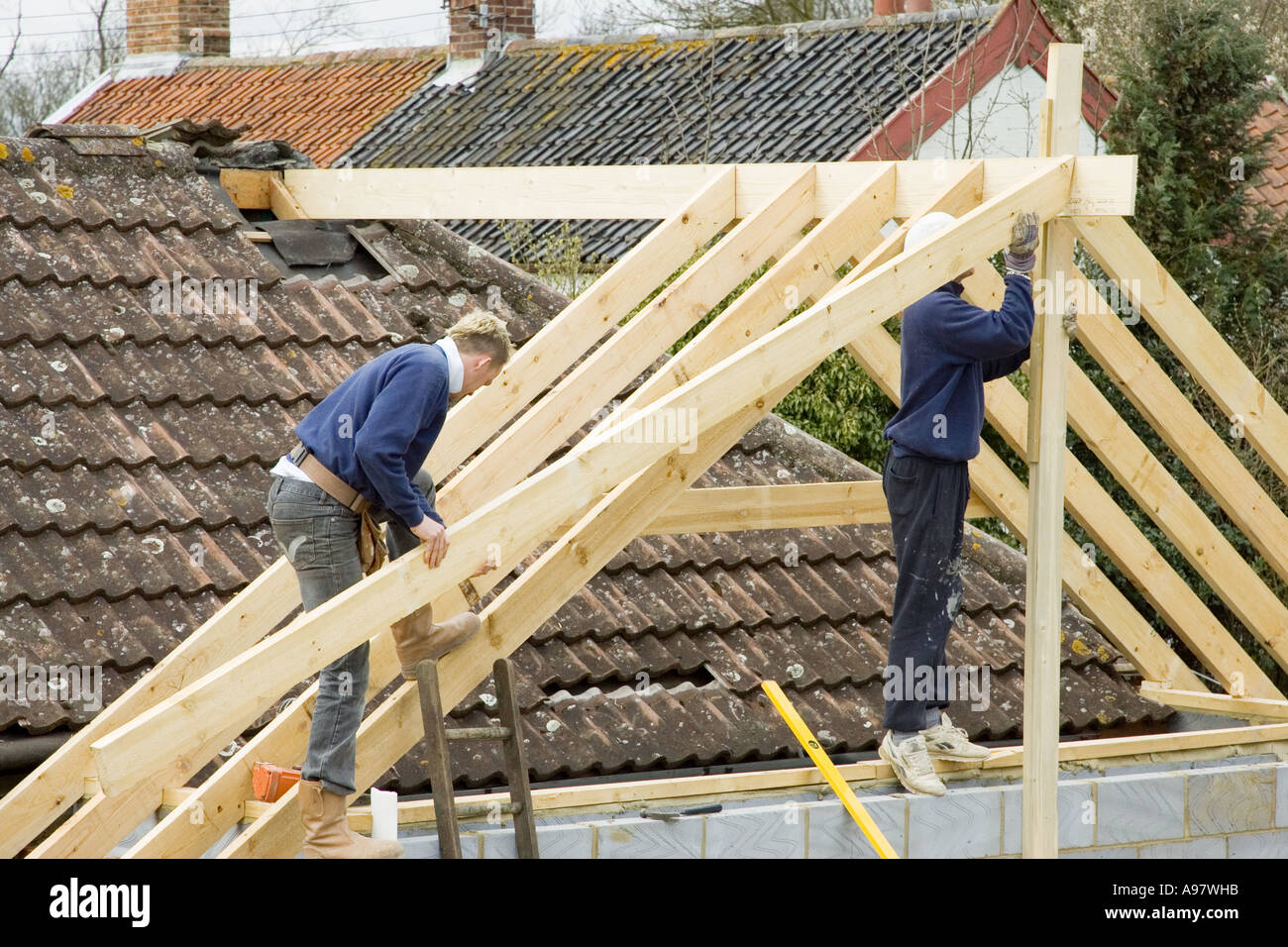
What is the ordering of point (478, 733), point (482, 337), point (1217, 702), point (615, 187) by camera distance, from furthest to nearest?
point (1217, 702), point (615, 187), point (478, 733), point (482, 337)

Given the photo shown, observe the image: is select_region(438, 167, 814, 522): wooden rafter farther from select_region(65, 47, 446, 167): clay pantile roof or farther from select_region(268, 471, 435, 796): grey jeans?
select_region(65, 47, 446, 167): clay pantile roof

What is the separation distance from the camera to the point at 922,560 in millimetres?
5180

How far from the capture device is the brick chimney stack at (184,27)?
22.4 m

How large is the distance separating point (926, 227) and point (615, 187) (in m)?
1.55

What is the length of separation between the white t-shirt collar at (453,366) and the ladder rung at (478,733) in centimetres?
95

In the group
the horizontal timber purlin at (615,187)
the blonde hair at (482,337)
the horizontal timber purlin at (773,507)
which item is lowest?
the horizontal timber purlin at (773,507)

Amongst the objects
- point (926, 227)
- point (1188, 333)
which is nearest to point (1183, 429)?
point (1188, 333)

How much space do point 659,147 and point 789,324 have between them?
37.0 ft

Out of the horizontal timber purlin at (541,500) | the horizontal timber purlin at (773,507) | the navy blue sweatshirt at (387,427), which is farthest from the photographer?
the horizontal timber purlin at (773,507)

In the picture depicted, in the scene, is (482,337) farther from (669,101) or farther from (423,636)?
(669,101)

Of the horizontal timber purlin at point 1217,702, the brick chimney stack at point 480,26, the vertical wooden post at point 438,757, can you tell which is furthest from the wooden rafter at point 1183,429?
the brick chimney stack at point 480,26

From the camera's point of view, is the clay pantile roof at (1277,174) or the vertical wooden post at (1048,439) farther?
the clay pantile roof at (1277,174)

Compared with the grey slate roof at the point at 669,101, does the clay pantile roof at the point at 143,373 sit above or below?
below

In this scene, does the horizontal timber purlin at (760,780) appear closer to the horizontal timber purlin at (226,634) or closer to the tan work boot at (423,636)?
the horizontal timber purlin at (226,634)
